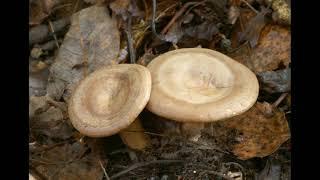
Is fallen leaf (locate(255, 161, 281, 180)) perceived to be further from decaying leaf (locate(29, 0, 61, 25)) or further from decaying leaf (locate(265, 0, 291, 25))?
decaying leaf (locate(29, 0, 61, 25))

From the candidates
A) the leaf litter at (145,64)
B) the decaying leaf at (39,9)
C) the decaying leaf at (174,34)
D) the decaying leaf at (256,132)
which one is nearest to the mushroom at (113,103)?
the leaf litter at (145,64)

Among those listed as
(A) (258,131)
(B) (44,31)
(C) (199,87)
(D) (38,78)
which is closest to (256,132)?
(A) (258,131)

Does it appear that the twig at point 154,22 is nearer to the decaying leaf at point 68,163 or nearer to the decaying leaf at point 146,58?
the decaying leaf at point 146,58

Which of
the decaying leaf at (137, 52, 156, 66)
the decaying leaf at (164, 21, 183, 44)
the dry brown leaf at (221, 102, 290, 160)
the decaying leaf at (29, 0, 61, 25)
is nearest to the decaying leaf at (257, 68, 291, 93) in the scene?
the dry brown leaf at (221, 102, 290, 160)

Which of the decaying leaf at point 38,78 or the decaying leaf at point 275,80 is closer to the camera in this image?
the decaying leaf at point 275,80

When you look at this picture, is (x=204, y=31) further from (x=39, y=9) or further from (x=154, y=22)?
(x=39, y=9)
